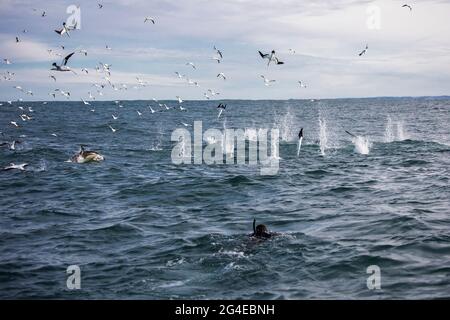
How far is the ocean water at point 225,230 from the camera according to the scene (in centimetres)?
1163

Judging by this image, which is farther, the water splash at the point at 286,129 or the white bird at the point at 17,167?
the water splash at the point at 286,129

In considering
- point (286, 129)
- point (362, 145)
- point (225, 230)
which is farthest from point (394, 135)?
point (225, 230)

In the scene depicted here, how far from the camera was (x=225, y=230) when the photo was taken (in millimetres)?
16219

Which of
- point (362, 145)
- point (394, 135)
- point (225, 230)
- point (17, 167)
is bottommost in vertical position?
point (225, 230)

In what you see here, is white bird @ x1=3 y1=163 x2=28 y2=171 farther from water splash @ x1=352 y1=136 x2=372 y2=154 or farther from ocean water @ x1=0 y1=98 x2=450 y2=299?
water splash @ x1=352 y1=136 x2=372 y2=154

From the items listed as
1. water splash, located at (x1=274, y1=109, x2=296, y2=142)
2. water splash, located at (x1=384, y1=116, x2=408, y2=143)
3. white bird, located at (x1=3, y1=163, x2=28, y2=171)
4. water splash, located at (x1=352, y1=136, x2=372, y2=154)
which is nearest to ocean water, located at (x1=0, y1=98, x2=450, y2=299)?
white bird, located at (x1=3, y1=163, x2=28, y2=171)

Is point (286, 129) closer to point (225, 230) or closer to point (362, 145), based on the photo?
point (362, 145)

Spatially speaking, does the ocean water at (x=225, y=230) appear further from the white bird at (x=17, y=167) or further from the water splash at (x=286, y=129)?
the water splash at (x=286, y=129)

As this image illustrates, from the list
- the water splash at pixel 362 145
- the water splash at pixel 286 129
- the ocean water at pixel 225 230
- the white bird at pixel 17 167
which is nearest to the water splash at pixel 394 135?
the water splash at pixel 362 145

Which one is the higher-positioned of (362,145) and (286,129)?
(286,129)

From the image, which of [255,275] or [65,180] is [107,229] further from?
[65,180]

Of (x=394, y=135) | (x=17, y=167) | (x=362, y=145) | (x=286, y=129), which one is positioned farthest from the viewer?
(x=286, y=129)
